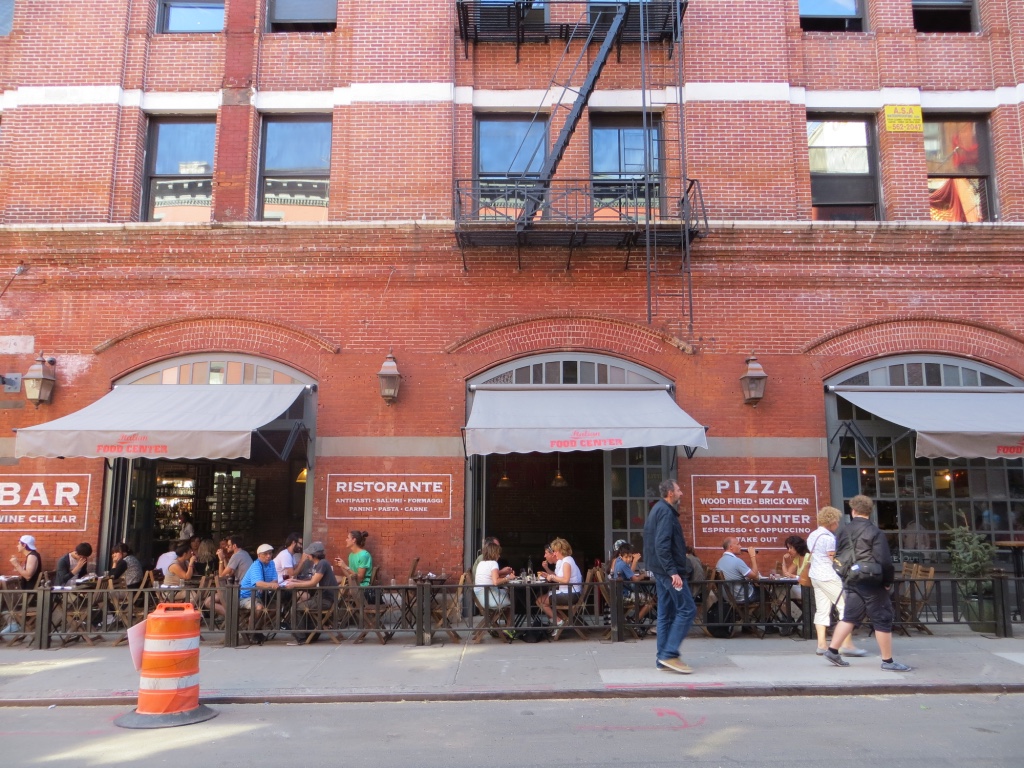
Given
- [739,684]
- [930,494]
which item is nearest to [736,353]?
[930,494]

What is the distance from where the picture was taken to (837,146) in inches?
527

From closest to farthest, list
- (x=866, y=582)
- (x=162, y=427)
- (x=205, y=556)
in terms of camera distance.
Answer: (x=866, y=582)
(x=162, y=427)
(x=205, y=556)

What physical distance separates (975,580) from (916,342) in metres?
3.78

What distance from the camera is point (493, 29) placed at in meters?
13.1

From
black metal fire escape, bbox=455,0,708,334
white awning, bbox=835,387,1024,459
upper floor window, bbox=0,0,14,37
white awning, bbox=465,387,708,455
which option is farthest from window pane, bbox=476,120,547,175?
upper floor window, bbox=0,0,14,37

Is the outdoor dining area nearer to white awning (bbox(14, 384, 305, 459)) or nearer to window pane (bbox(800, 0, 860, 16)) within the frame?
white awning (bbox(14, 384, 305, 459))

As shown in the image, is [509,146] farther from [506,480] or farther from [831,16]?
[506,480]

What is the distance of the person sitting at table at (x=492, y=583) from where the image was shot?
10.1 m

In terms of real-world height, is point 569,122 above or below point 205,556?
above

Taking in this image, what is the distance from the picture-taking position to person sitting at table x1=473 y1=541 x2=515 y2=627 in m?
10.1

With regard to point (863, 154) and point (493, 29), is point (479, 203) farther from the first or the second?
point (863, 154)

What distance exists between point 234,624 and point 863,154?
12.0 m

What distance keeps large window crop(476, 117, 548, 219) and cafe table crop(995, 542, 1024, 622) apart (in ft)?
28.0

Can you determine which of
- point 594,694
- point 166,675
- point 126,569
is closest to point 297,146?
point 126,569
